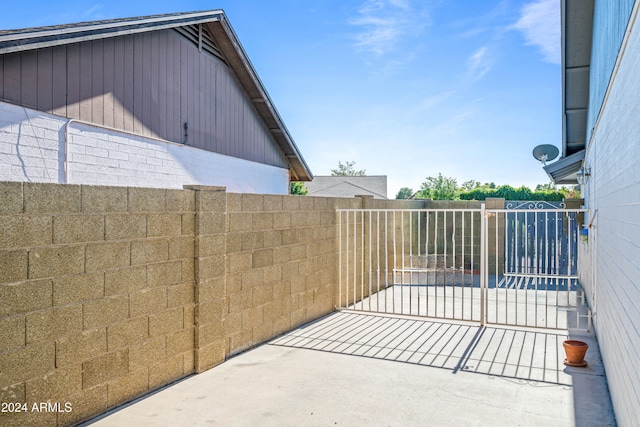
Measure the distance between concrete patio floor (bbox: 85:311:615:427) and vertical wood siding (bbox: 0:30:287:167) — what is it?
152 inches

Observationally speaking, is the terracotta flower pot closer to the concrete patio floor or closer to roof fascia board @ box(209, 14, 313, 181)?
the concrete patio floor

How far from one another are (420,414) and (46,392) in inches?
103

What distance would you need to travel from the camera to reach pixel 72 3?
8.24 meters

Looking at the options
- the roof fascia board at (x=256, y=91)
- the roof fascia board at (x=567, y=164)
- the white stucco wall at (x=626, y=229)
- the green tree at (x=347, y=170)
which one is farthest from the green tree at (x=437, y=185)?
the white stucco wall at (x=626, y=229)

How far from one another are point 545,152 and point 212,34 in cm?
718

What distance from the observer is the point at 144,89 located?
7.18m

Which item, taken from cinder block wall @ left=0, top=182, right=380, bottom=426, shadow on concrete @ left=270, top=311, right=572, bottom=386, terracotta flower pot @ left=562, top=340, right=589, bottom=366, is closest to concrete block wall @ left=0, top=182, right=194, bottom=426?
cinder block wall @ left=0, top=182, right=380, bottom=426

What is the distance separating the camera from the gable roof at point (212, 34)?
504 centimetres

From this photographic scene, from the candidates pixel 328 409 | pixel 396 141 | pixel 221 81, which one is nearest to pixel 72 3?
pixel 221 81

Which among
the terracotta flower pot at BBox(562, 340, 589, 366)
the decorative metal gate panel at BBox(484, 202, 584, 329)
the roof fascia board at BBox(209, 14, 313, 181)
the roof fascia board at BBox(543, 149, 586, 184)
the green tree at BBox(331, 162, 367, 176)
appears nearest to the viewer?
the terracotta flower pot at BBox(562, 340, 589, 366)

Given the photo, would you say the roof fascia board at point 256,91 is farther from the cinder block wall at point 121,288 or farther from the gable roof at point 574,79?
the gable roof at point 574,79

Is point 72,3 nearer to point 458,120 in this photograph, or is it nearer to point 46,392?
point 46,392

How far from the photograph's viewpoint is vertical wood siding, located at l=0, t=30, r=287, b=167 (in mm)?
5434

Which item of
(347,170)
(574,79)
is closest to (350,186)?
(347,170)
